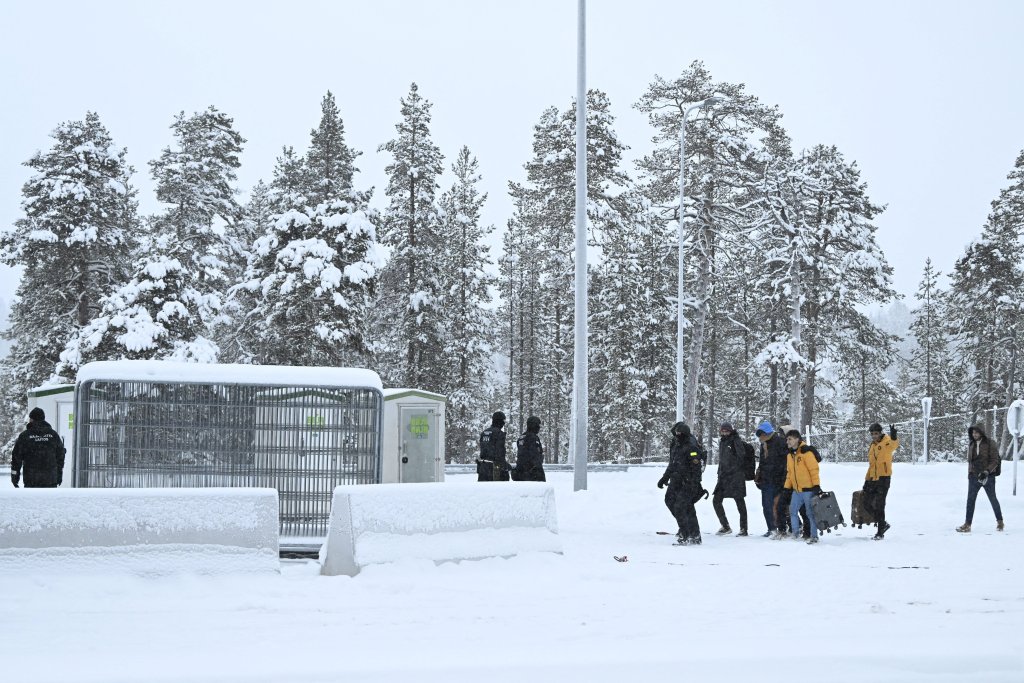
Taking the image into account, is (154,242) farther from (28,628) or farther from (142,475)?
(28,628)

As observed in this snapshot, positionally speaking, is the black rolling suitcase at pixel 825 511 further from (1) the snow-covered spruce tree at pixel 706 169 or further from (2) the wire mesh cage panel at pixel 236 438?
(1) the snow-covered spruce tree at pixel 706 169

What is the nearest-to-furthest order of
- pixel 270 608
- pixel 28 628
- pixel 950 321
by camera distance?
pixel 28 628 → pixel 270 608 → pixel 950 321

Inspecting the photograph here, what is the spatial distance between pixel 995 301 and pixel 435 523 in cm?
4110

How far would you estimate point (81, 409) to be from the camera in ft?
36.9

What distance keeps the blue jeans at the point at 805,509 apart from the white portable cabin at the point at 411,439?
6676 millimetres

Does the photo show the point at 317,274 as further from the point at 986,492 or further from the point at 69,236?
the point at 986,492

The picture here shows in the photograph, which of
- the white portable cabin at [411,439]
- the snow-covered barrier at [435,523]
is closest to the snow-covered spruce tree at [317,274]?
the white portable cabin at [411,439]

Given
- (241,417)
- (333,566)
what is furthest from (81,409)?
(333,566)

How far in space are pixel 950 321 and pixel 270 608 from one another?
52500 mm

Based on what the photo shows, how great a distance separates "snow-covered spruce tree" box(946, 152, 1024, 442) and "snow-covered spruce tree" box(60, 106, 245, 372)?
32147mm

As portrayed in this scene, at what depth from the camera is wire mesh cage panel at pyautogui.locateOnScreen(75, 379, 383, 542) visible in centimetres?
1135

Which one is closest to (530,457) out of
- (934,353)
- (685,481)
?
(685,481)

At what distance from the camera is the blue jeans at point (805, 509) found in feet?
44.1

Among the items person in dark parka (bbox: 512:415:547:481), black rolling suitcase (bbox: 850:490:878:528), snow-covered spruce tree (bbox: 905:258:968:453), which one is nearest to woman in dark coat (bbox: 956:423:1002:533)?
black rolling suitcase (bbox: 850:490:878:528)
